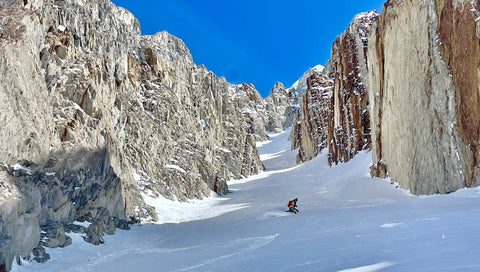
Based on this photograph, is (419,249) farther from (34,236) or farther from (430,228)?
(34,236)

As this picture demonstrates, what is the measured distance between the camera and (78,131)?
19281mm

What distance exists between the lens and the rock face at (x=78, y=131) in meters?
14.0

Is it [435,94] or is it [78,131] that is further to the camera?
[435,94]

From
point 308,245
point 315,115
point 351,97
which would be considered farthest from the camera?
point 315,115

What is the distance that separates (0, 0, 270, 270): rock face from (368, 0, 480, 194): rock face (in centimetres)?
1826

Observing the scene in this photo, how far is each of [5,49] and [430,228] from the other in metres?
17.0

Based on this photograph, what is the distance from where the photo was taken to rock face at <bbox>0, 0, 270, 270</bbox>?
14.0m

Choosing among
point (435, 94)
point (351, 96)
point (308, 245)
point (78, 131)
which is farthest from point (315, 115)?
point (308, 245)

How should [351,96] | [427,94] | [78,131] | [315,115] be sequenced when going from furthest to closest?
[315,115], [351,96], [427,94], [78,131]

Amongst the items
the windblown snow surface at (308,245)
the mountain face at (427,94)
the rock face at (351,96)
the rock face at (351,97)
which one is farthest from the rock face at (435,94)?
the rock face at (351,96)

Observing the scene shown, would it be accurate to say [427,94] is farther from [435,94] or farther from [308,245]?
[308,245]

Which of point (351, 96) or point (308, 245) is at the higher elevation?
point (351, 96)

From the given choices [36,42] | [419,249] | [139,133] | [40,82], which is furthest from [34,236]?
[139,133]

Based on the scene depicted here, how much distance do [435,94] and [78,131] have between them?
20.2 meters
